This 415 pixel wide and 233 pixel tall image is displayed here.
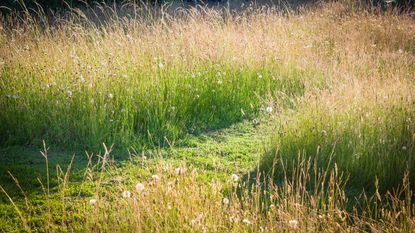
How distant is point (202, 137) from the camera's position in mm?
5832

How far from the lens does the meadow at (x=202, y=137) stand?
3.22 m

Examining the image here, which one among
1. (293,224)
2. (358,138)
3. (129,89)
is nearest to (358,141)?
(358,138)

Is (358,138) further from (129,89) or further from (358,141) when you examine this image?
(129,89)

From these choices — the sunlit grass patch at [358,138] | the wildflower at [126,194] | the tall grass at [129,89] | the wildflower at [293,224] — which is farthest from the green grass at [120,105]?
the wildflower at [293,224]

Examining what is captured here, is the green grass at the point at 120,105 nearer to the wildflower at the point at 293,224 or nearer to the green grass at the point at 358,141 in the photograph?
the green grass at the point at 358,141

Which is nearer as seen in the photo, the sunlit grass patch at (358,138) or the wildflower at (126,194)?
the wildflower at (126,194)

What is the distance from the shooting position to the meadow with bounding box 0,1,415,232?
3223mm

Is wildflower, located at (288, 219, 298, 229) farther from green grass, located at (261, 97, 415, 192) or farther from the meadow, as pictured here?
green grass, located at (261, 97, 415, 192)

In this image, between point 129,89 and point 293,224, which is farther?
point 129,89

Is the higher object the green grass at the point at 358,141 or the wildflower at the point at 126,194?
the wildflower at the point at 126,194

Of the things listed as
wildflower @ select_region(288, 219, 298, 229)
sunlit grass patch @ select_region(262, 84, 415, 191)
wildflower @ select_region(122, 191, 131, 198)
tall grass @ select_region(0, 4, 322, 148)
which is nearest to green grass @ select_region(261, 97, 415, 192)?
sunlit grass patch @ select_region(262, 84, 415, 191)

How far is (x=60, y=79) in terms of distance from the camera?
243 inches

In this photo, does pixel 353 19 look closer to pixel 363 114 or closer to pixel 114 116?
pixel 363 114

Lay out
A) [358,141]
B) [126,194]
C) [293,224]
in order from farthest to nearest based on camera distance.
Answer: [358,141] < [126,194] < [293,224]
